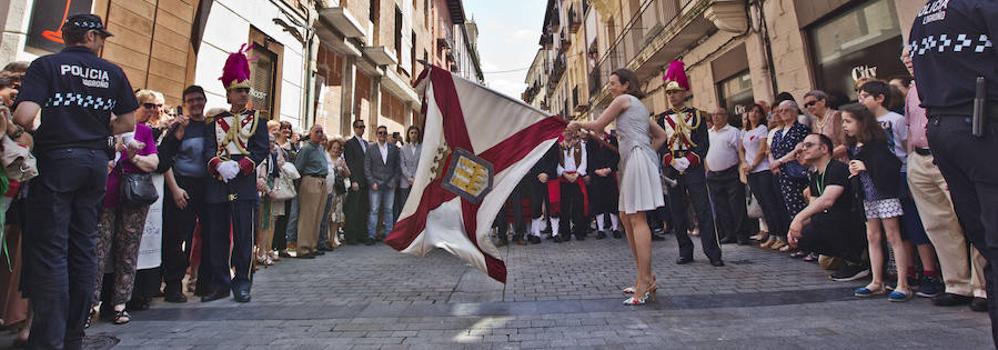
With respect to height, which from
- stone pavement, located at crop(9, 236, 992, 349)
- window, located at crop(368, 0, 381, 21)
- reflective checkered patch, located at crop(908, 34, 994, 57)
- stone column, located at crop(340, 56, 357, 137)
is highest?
window, located at crop(368, 0, 381, 21)

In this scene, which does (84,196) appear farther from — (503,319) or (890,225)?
(890,225)

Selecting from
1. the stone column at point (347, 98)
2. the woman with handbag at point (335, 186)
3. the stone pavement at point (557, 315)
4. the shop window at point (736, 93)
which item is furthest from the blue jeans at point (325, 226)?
the shop window at point (736, 93)

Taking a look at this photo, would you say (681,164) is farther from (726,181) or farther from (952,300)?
(952,300)

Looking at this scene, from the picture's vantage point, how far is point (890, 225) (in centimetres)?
348

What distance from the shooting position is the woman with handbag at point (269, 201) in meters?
5.46

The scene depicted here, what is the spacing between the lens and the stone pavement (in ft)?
8.28

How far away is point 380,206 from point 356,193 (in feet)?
2.16

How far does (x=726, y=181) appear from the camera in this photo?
243 inches

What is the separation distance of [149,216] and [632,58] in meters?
14.7

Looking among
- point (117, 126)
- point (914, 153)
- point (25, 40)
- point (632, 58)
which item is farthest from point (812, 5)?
point (25, 40)

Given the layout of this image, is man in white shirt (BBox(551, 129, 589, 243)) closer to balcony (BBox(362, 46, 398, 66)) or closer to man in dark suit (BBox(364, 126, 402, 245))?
man in dark suit (BBox(364, 126, 402, 245))

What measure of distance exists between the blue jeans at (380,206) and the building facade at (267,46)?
8.38 feet

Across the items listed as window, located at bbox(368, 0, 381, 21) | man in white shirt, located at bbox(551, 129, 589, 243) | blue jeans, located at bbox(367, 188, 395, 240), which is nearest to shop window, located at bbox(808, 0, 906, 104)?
man in white shirt, located at bbox(551, 129, 589, 243)

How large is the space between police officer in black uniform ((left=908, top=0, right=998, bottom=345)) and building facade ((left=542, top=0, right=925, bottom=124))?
13.9ft
